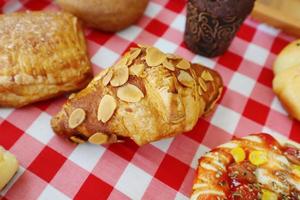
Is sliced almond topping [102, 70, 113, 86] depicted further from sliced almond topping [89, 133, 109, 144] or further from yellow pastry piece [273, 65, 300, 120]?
yellow pastry piece [273, 65, 300, 120]

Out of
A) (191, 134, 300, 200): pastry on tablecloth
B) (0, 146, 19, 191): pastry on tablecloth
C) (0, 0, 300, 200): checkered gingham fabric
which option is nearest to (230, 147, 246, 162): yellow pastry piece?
(191, 134, 300, 200): pastry on tablecloth

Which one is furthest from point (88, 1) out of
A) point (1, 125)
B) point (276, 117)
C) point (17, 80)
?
point (276, 117)

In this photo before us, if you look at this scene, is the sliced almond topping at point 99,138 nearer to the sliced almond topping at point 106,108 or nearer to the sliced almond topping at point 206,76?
the sliced almond topping at point 106,108

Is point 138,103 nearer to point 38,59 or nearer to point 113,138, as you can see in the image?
point 113,138

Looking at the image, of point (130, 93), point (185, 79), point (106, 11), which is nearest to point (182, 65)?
point (185, 79)

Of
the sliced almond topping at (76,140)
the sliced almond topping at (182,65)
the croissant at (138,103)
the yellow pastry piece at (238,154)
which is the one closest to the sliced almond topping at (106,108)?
the croissant at (138,103)

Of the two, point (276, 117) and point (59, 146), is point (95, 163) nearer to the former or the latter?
point (59, 146)
